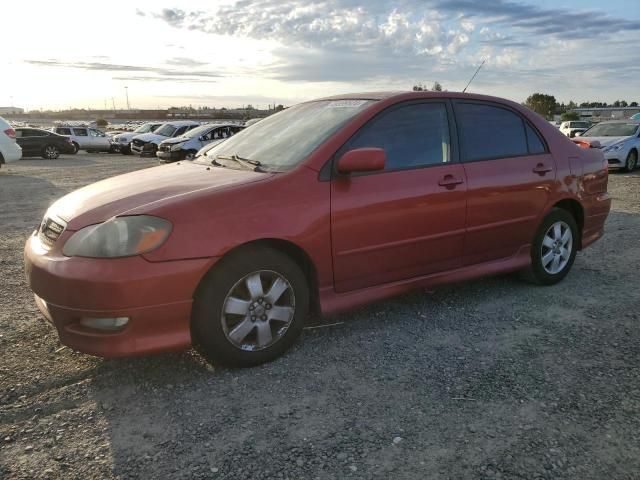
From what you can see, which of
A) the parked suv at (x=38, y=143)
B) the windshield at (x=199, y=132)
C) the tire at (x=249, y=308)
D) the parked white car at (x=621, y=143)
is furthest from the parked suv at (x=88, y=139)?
the tire at (x=249, y=308)

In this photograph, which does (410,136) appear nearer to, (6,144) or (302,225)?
(302,225)

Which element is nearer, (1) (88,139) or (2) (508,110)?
(2) (508,110)

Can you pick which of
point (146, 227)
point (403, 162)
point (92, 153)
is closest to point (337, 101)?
point (403, 162)

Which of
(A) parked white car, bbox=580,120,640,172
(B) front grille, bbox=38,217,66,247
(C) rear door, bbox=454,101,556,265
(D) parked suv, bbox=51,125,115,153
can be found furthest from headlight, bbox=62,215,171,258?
(D) parked suv, bbox=51,125,115,153

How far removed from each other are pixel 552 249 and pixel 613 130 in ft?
41.2

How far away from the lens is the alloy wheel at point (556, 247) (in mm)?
4773

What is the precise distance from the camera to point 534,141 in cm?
468

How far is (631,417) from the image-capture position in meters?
2.78

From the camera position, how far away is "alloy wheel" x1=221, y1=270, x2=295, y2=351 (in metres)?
3.18

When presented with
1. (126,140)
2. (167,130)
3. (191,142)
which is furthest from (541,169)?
(126,140)

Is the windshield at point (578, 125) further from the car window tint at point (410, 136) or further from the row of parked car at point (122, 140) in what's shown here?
the car window tint at point (410, 136)

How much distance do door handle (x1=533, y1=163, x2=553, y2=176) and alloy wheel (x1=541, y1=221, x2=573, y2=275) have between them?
483 millimetres

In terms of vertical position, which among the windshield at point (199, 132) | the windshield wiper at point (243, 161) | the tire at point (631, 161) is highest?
the windshield wiper at point (243, 161)

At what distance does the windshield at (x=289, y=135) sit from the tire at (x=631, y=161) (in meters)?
12.9
